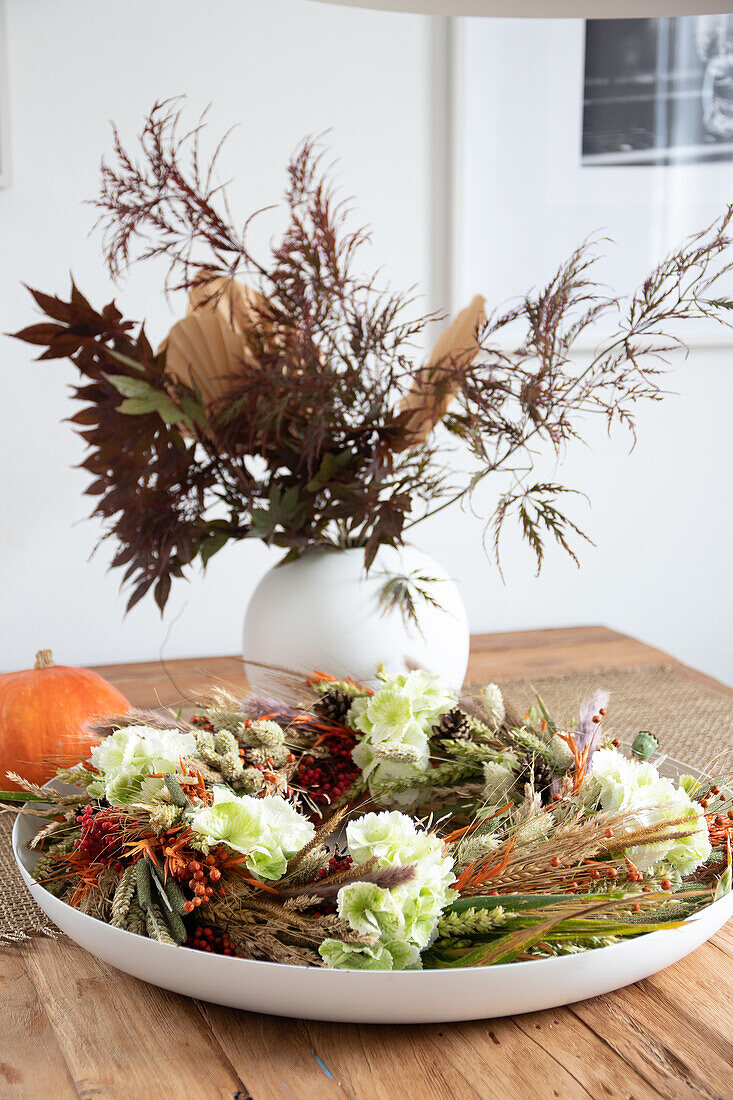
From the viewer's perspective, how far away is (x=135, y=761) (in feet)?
2.08

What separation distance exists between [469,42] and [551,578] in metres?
0.95

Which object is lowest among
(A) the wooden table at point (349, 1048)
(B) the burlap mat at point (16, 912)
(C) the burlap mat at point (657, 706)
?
(C) the burlap mat at point (657, 706)

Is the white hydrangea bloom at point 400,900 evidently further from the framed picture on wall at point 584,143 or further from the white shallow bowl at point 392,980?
the framed picture on wall at point 584,143

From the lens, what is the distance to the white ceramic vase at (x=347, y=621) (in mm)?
955

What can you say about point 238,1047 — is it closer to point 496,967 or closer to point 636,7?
point 496,967

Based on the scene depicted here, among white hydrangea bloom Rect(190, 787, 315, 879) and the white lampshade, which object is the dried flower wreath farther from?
the white lampshade

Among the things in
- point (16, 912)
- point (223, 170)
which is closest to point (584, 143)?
point (223, 170)

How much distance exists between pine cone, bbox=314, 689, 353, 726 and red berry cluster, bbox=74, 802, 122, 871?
8.7 inches

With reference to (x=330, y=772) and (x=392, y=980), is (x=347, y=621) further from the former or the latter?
(x=392, y=980)

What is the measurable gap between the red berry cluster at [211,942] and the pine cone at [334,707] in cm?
25

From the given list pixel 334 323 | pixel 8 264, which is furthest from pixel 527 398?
pixel 8 264

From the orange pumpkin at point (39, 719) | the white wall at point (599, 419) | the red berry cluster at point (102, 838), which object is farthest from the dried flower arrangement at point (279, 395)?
the white wall at point (599, 419)

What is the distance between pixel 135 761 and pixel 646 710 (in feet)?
2.25

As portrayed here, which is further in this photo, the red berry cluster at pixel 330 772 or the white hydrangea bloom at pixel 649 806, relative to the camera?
the red berry cluster at pixel 330 772
